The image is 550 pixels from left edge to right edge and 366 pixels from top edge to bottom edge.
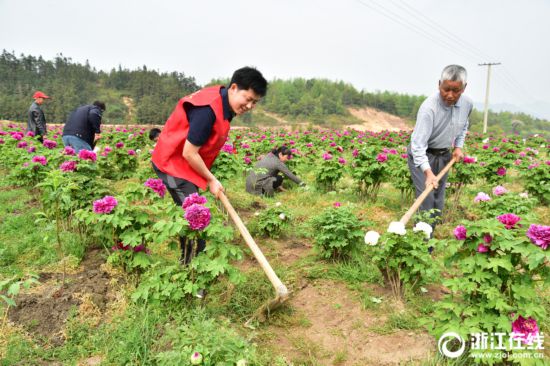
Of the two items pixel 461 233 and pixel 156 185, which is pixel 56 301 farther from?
pixel 461 233

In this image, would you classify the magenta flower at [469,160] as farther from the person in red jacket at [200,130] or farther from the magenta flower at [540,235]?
the person in red jacket at [200,130]

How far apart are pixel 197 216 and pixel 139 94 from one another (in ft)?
165

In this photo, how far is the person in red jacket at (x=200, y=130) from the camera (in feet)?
7.93

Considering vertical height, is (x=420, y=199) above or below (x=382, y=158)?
below

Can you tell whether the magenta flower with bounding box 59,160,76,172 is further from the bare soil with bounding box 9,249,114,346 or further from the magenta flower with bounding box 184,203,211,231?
the magenta flower with bounding box 184,203,211,231

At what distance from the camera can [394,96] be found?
70938mm

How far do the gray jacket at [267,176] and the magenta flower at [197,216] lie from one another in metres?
4.16

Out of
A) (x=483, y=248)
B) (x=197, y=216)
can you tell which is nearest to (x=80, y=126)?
(x=197, y=216)

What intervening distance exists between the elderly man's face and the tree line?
119 feet

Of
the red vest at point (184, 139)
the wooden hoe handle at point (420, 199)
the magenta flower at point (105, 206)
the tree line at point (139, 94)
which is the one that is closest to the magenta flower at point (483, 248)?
the wooden hoe handle at point (420, 199)

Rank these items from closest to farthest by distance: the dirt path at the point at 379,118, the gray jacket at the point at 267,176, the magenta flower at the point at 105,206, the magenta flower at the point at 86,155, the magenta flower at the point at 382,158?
1. the magenta flower at the point at 105,206
2. the magenta flower at the point at 86,155
3. the magenta flower at the point at 382,158
4. the gray jacket at the point at 267,176
5. the dirt path at the point at 379,118

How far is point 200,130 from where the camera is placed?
2.40 m

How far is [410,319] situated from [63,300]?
2828 millimetres

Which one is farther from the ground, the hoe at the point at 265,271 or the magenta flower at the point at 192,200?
the magenta flower at the point at 192,200
